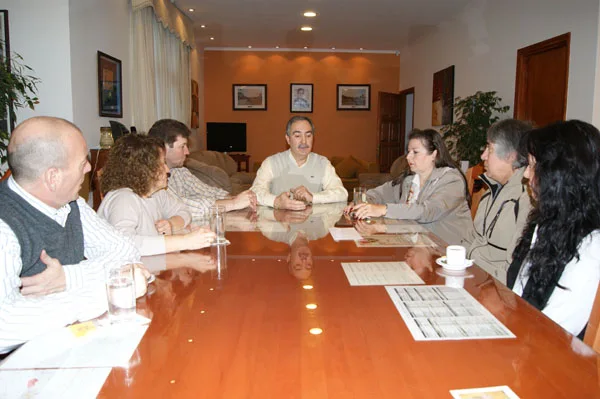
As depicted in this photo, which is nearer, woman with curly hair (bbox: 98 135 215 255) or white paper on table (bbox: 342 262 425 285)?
white paper on table (bbox: 342 262 425 285)

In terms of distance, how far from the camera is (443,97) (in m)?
8.08

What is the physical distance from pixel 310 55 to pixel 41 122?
34.4 feet

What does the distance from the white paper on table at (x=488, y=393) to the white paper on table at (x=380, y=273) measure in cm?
60

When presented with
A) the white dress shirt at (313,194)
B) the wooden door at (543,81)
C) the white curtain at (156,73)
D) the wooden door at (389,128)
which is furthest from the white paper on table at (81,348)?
the wooden door at (389,128)

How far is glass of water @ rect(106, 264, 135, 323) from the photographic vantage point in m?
→ 1.14

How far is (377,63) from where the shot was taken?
11422mm

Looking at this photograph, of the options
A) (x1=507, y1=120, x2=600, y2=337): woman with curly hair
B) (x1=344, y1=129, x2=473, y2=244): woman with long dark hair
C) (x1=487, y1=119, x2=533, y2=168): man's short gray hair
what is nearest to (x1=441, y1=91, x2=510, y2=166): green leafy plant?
(x1=344, y1=129, x2=473, y2=244): woman with long dark hair

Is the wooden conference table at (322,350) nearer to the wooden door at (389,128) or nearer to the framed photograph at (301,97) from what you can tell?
the wooden door at (389,128)

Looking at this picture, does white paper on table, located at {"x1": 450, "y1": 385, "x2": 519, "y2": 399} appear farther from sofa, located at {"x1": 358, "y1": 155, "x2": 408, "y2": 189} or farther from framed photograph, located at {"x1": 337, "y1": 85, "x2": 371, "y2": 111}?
framed photograph, located at {"x1": 337, "y1": 85, "x2": 371, "y2": 111}

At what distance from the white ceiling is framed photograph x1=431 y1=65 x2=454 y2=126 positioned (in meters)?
0.89

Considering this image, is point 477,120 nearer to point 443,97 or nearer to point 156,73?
point 443,97

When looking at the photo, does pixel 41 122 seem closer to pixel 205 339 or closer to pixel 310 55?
pixel 205 339

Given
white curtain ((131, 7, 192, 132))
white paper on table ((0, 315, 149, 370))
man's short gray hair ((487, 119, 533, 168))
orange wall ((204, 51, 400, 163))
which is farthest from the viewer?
orange wall ((204, 51, 400, 163))

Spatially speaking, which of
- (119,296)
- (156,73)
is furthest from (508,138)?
(156,73)
